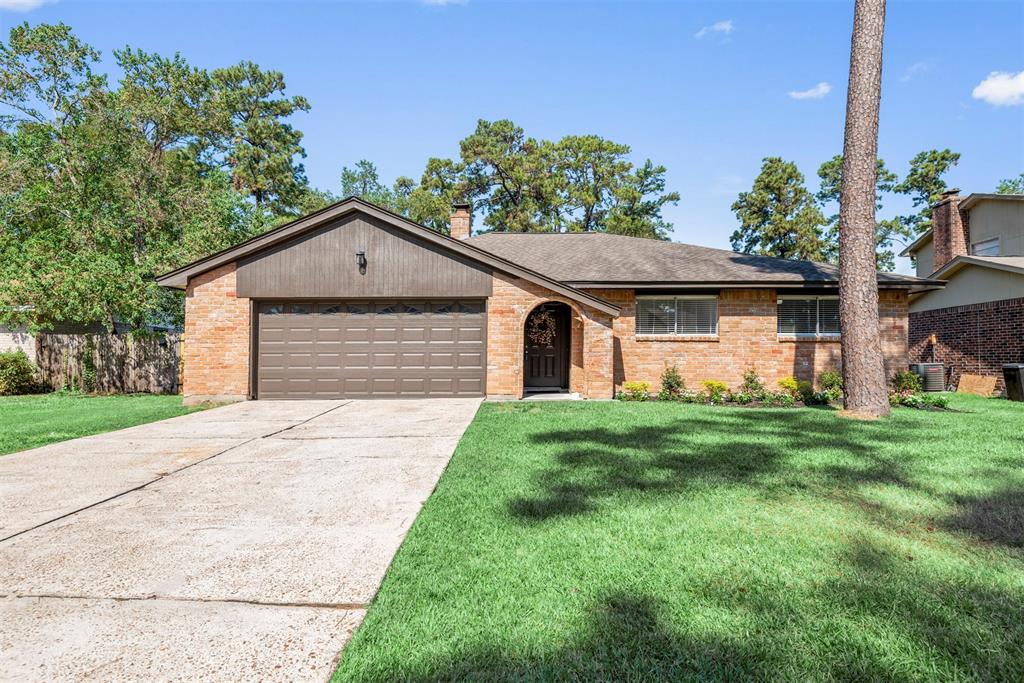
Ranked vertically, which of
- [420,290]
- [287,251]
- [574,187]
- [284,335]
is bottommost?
[284,335]

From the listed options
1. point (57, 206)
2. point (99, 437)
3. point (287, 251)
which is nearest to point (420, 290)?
point (287, 251)

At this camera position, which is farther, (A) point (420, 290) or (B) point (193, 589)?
(A) point (420, 290)

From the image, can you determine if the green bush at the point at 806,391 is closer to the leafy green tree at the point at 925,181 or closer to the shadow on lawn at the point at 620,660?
the shadow on lawn at the point at 620,660

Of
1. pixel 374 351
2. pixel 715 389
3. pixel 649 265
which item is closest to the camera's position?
pixel 374 351

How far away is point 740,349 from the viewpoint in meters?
13.3

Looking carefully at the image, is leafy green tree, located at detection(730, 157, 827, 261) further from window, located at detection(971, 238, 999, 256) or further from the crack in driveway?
the crack in driveway

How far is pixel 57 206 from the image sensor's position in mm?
15898

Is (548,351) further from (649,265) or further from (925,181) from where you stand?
(925,181)

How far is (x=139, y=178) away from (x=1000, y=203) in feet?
103

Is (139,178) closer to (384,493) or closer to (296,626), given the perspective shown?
(384,493)

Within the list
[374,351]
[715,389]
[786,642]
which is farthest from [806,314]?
[786,642]

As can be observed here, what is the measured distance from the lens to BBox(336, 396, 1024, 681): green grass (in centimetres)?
212

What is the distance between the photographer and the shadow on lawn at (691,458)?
4.50 meters

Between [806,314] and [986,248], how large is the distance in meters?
11.9
